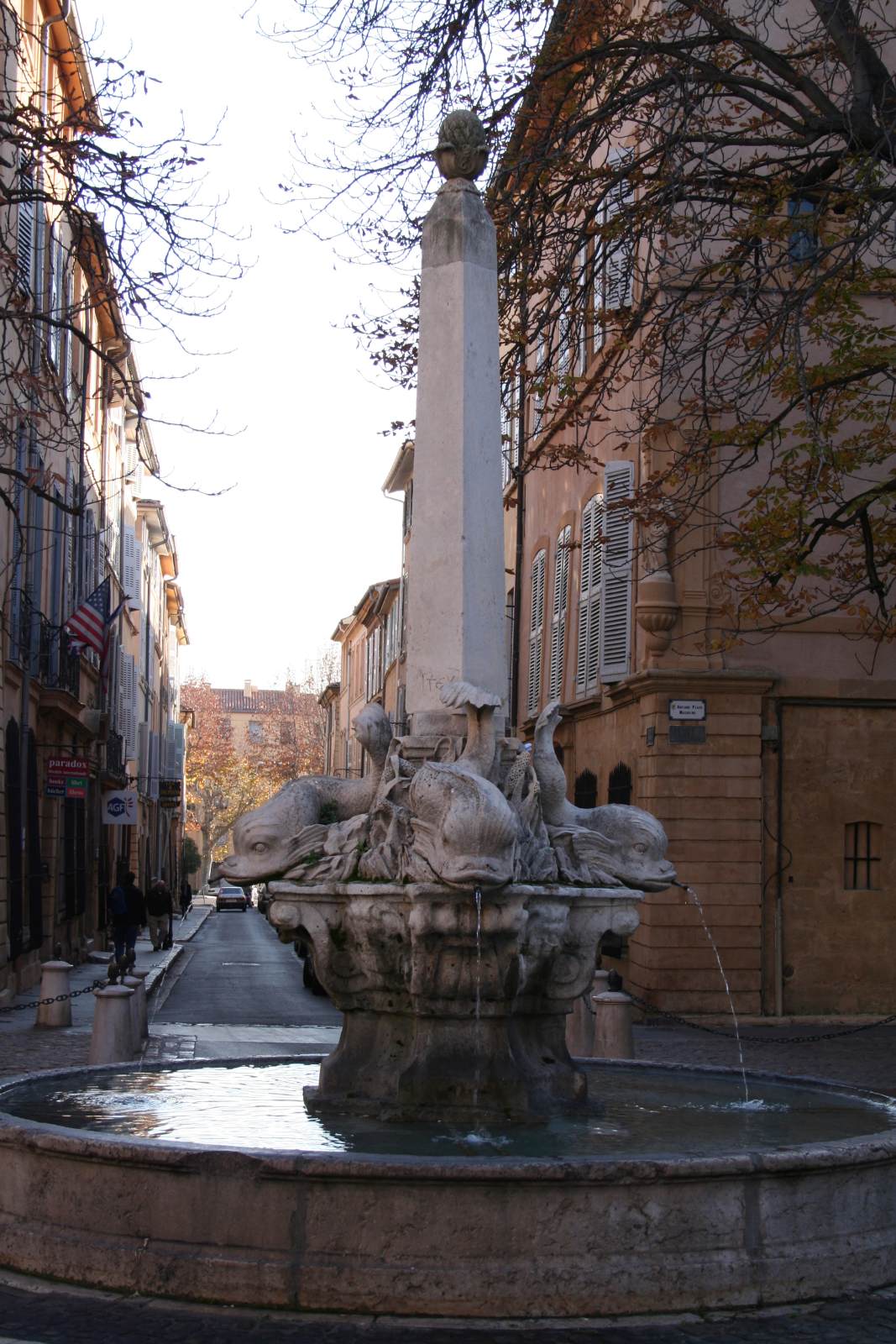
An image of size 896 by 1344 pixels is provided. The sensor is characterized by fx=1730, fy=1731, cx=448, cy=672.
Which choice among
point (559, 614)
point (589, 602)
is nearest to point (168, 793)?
point (559, 614)

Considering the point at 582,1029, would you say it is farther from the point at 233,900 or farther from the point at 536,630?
the point at 233,900

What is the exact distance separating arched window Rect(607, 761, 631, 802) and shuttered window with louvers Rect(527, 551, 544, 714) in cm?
628

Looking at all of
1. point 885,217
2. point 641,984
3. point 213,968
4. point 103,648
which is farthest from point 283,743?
point 885,217

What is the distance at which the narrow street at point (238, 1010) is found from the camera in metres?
15.7

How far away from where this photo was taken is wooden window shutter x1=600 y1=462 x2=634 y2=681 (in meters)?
21.7

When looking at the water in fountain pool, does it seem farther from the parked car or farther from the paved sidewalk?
the parked car

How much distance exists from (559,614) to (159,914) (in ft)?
41.2

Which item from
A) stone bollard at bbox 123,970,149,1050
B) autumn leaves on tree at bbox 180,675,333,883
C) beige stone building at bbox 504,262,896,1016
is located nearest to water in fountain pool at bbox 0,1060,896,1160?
stone bollard at bbox 123,970,149,1050

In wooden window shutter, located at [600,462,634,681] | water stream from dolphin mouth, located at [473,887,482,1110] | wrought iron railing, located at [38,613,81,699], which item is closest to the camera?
water stream from dolphin mouth, located at [473,887,482,1110]

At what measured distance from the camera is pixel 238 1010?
68.9ft

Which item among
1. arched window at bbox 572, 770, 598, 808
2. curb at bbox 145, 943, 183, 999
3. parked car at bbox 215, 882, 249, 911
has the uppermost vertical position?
arched window at bbox 572, 770, 598, 808

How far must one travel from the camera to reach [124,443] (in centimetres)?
4191

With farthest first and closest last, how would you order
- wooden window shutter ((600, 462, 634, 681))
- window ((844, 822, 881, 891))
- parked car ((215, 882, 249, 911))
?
parked car ((215, 882, 249, 911))
wooden window shutter ((600, 462, 634, 681))
window ((844, 822, 881, 891))

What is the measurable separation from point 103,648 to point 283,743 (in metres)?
71.4
